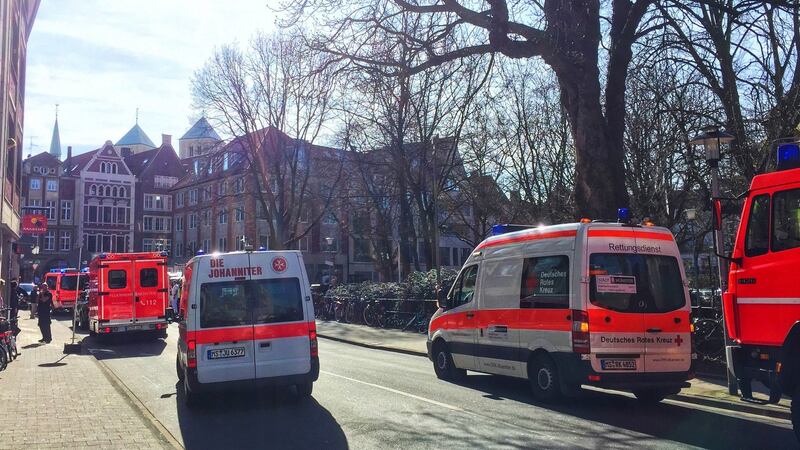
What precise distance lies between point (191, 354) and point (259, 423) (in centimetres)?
156

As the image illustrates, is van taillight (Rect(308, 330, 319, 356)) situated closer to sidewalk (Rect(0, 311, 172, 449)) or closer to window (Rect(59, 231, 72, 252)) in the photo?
sidewalk (Rect(0, 311, 172, 449))

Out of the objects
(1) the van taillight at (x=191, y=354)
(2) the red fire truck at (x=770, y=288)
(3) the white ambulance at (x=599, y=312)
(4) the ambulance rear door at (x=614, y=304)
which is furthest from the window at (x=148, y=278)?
(2) the red fire truck at (x=770, y=288)

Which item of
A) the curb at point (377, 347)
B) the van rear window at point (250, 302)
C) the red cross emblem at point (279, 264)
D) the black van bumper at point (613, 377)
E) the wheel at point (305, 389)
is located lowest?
the curb at point (377, 347)

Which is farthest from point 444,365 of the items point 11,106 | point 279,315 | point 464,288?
point 11,106

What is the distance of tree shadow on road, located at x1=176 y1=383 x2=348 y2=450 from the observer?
737 cm

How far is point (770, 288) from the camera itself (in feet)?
23.6

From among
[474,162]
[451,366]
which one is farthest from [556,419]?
[474,162]

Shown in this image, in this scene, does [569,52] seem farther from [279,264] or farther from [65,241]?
[65,241]

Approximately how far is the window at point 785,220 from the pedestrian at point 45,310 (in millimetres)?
19352

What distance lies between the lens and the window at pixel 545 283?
9539mm

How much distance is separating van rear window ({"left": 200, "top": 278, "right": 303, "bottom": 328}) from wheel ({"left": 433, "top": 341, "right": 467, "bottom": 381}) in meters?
3.56

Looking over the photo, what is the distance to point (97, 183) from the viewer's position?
8400 centimetres

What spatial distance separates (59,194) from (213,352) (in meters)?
83.0

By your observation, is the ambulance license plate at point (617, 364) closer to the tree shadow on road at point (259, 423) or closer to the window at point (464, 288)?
the window at point (464, 288)
